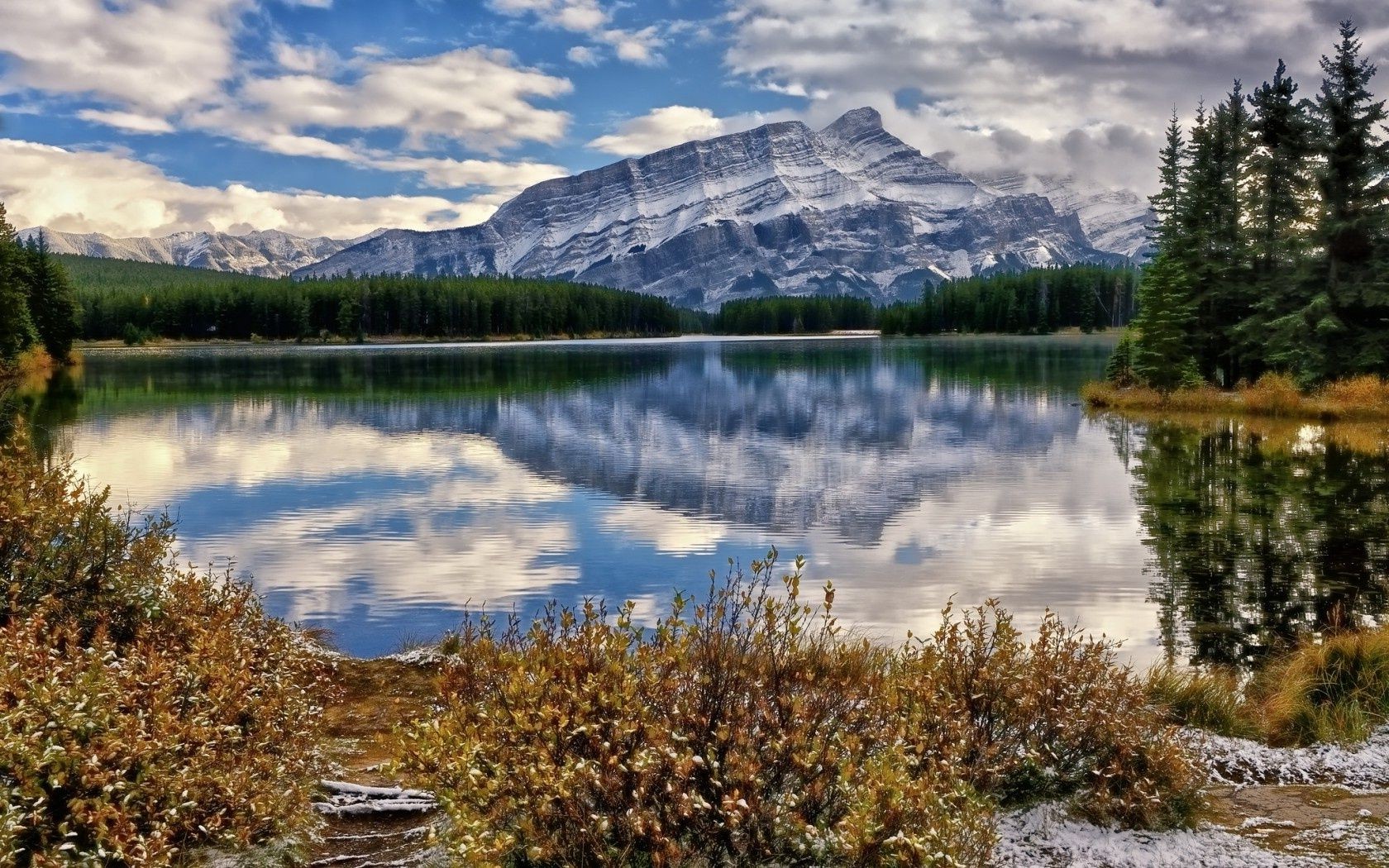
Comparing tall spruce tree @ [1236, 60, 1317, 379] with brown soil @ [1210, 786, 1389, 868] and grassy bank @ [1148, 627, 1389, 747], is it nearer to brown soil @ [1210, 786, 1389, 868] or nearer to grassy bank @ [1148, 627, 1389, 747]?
grassy bank @ [1148, 627, 1389, 747]

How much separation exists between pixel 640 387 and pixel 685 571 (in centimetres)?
5512

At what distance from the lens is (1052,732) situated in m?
8.84

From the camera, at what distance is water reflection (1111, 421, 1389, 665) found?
15508 mm

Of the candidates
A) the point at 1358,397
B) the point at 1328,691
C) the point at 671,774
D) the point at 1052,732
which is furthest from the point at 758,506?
the point at 1358,397

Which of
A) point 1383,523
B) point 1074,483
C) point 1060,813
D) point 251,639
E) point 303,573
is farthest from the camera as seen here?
point 1074,483

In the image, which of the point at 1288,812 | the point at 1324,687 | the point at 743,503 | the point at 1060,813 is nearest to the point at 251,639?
the point at 1060,813

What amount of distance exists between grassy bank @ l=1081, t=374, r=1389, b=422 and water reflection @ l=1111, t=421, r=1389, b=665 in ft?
25.8

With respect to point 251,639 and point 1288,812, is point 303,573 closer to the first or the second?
point 251,639

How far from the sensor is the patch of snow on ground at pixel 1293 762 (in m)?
9.38

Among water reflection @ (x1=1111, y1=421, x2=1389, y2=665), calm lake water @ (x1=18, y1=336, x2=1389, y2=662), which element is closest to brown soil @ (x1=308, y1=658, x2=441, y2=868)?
calm lake water @ (x1=18, y1=336, x2=1389, y2=662)

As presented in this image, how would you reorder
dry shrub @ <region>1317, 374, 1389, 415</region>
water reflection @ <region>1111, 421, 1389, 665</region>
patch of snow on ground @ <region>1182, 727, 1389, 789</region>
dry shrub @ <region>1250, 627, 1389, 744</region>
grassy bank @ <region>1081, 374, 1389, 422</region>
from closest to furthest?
1. patch of snow on ground @ <region>1182, 727, 1389, 789</region>
2. dry shrub @ <region>1250, 627, 1389, 744</region>
3. water reflection @ <region>1111, 421, 1389, 665</region>
4. dry shrub @ <region>1317, 374, 1389, 415</region>
5. grassy bank @ <region>1081, 374, 1389, 422</region>

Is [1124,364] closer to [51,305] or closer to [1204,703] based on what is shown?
[1204,703]

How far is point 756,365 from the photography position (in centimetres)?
10969

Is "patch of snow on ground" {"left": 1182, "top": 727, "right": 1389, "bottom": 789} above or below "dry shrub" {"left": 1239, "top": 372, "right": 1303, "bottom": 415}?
below
